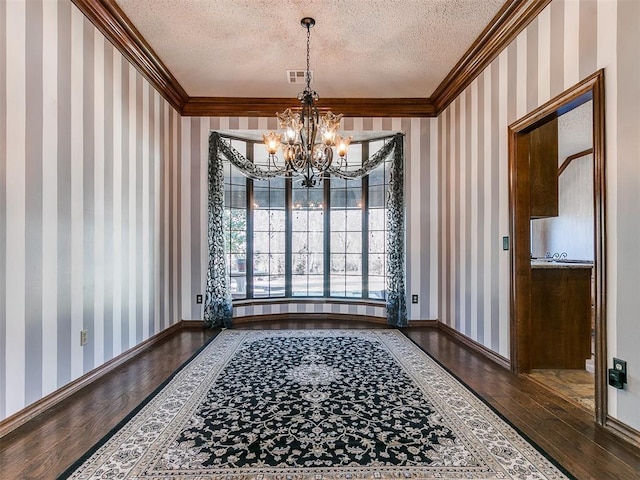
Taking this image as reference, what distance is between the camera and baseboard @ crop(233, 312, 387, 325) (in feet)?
16.6

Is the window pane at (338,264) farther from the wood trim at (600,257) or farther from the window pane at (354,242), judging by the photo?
the wood trim at (600,257)

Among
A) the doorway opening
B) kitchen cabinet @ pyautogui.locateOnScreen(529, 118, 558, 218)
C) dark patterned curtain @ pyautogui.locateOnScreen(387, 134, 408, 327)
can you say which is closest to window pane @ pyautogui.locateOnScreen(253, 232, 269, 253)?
dark patterned curtain @ pyautogui.locateOnScreen(387, 134, 408, 327)

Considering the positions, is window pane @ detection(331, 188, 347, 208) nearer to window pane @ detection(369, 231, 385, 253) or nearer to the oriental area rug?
window pane @ detection(369, 231, 385, 253)

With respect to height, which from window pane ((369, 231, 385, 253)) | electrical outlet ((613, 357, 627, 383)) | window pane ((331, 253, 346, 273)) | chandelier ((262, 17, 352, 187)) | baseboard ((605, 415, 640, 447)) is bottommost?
baseboard ((605, 415, 640, 447))

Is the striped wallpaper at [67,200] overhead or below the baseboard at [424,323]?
overhead

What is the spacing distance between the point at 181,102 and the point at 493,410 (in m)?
4.99

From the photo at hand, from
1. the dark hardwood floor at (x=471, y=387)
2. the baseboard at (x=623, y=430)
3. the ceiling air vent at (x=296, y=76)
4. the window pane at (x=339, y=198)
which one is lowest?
the dark hardwood floor at (x=471, y=387)

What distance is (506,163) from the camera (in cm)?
326

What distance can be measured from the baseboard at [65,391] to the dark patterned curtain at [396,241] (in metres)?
3.14

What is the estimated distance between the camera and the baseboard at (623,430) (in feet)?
6.27

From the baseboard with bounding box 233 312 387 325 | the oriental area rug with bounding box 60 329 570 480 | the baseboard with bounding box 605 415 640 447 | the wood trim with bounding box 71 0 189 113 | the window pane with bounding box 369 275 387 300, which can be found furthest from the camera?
the window pane with bounding box 369 275 387 300

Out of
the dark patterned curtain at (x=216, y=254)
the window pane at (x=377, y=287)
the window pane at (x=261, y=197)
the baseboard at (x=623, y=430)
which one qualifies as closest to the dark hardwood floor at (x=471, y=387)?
the baseboard at (x=623, y=430)

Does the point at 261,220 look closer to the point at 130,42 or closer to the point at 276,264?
the point at 276,264

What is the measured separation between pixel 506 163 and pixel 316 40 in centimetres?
225
